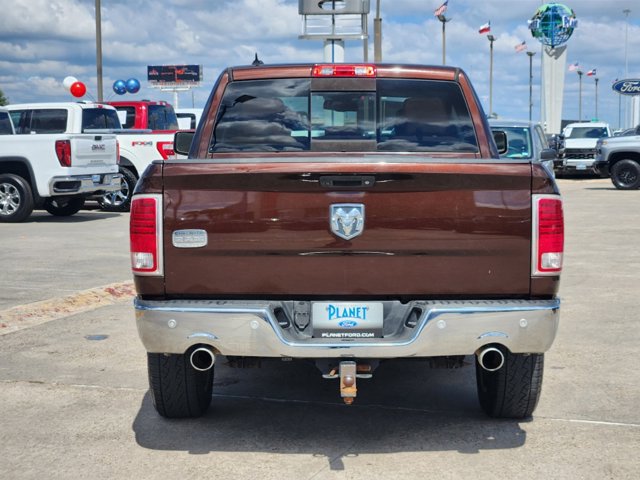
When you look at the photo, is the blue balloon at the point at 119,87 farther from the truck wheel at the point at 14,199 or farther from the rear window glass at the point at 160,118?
the truck wheel at the point at 14,199

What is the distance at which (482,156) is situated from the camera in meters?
5.64

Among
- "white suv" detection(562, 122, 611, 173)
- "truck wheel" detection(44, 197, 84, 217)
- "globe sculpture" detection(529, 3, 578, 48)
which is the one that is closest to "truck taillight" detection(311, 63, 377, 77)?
"truck wheel" detection(44, 197, 84, 217)

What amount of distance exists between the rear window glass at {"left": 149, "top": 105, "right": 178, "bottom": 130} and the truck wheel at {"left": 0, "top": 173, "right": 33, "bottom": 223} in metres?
3.99

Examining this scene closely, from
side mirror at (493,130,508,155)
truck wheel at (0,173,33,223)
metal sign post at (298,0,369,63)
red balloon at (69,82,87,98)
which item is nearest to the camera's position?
side mirror at (493,130,508,155)

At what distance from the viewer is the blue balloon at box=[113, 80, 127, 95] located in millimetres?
38062

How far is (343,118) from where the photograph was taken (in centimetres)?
585

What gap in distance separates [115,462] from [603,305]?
5496 millimetres

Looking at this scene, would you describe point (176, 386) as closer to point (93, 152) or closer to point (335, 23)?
point (93, 152)

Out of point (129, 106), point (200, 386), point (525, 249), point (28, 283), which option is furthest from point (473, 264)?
point (129, 106)

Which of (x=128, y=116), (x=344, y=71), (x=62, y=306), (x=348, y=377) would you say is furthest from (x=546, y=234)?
(x=128, y=116)

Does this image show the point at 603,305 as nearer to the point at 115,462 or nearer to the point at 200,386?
the point at 200,386

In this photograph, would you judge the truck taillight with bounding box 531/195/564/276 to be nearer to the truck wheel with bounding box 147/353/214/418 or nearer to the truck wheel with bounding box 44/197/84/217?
the truck wheel with bounding box 147/353/214/418

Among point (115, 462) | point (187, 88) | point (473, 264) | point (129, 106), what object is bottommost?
point (115, 462)

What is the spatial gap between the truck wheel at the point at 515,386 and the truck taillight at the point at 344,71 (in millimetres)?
1949
